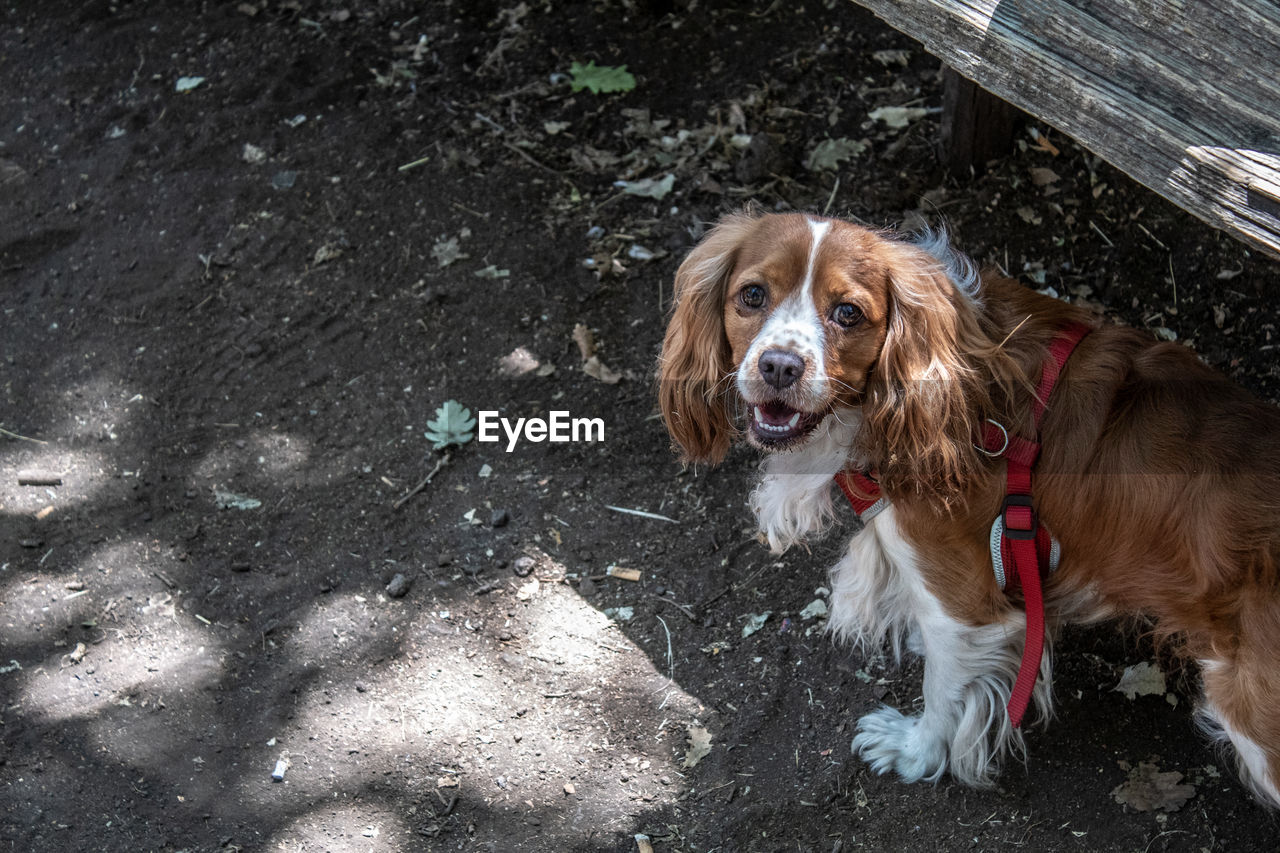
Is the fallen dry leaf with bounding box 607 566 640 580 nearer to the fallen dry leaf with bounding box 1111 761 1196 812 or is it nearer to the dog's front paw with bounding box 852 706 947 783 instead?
the dog's front paw with bounding box 852 706 947 783

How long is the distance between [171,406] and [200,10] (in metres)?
2.77

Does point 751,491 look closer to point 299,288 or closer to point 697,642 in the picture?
point 697,642

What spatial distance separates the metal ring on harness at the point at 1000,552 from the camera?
3.03m

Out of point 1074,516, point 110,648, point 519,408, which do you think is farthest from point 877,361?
point 110,648

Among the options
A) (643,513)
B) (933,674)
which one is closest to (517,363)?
(643,513)

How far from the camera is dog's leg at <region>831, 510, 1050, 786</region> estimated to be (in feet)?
10.5

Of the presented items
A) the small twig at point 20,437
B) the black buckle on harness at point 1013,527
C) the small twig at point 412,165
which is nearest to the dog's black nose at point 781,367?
the black buckle on harness at point 1013,527

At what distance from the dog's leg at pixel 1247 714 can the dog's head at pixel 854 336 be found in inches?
32.1

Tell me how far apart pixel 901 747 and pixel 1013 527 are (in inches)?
34.3

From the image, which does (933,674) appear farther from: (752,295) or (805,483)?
(752,295)

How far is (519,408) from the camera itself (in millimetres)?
4477

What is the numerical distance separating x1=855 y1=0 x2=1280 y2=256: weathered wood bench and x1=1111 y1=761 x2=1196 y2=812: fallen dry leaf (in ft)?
5.91

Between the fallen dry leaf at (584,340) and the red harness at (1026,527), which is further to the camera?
the fallen dry leaf at (584,340)

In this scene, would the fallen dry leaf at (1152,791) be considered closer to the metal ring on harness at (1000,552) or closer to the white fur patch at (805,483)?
the metal ring on harness at (1000,552)
